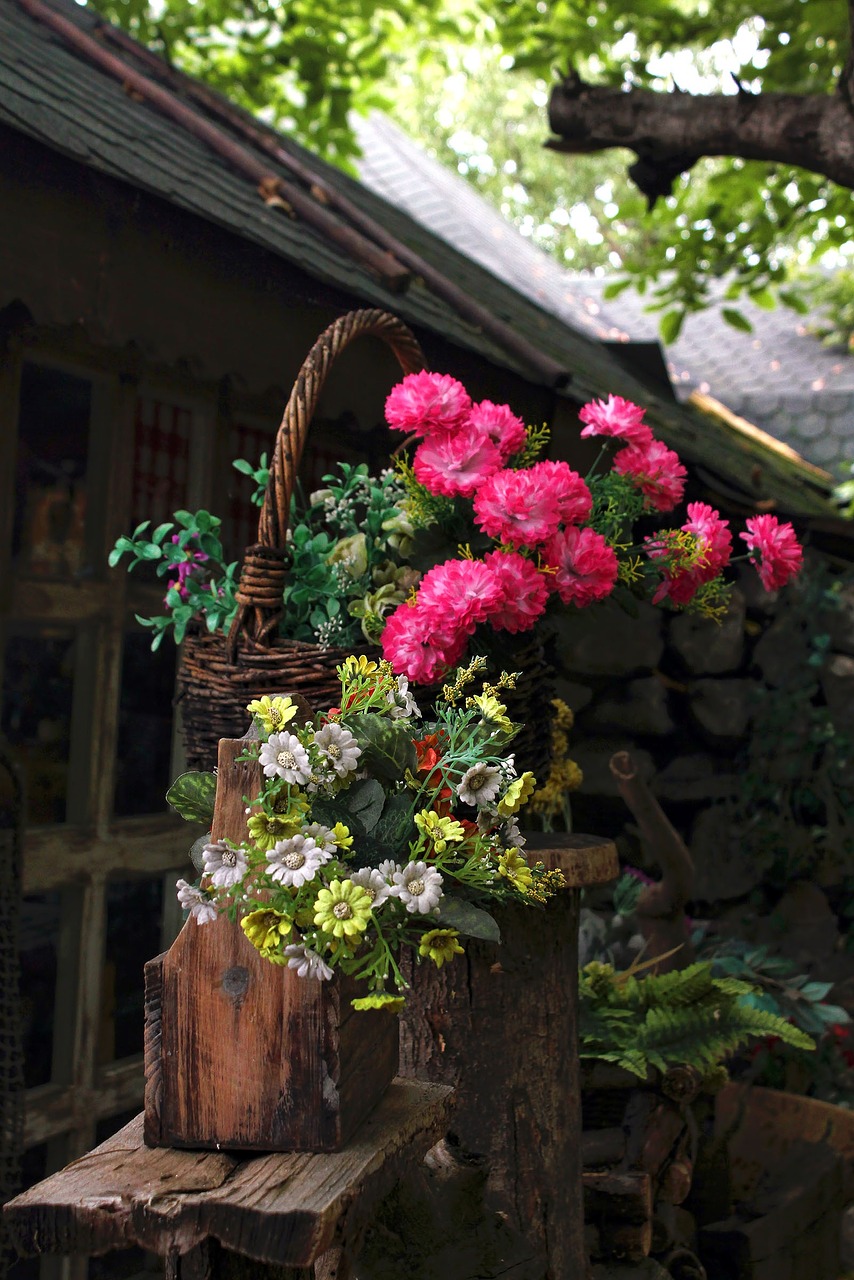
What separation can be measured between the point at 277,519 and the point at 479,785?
58cm

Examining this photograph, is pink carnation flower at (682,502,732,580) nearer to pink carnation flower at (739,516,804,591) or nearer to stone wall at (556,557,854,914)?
pink carnation flower at (739,516,804,591)

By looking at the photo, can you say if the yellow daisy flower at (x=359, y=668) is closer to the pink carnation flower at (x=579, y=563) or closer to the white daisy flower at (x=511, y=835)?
the white daisy flower at (x=511, y=835)

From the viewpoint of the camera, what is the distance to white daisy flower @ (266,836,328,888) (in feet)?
3.93

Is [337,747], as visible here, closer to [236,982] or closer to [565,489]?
[236,982]

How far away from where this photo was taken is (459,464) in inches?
71.1

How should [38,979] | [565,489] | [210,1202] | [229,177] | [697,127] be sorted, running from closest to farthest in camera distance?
A: [210,1202] < [565,489] < [38,979] < [229,177] < [697,127]

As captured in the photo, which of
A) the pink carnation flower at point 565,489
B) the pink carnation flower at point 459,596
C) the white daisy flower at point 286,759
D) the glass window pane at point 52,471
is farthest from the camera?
the glass window pane at point 52,471

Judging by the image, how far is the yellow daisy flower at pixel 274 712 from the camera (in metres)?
1.27

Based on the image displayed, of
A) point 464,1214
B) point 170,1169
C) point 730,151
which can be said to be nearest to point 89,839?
point 464,1214

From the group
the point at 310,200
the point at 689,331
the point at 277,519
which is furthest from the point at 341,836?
the point at 689,331

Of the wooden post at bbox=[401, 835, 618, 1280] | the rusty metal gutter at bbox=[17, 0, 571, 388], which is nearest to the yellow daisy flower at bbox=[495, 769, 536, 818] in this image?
the wooden post at bbox=[401, 835, 618, 1280]

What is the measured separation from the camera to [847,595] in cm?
507

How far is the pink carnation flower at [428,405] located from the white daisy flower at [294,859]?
83cm

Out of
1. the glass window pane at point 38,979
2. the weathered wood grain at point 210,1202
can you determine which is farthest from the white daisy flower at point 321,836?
the glass window pane at point 38,979
